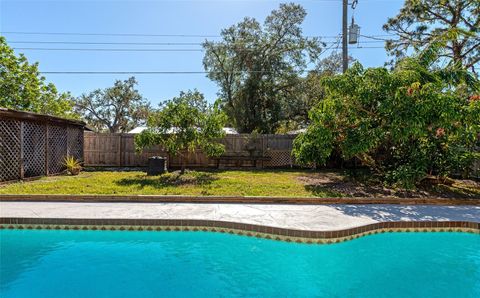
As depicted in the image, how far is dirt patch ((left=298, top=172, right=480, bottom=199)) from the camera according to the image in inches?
308

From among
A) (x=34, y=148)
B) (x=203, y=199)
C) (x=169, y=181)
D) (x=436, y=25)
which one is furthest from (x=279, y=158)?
(x=436, y=25)

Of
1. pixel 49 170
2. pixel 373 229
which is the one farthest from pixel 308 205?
pixel 49 170

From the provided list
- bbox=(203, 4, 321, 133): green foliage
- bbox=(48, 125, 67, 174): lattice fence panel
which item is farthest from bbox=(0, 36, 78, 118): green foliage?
bbox=(203, 4, 321, 133): green foliage

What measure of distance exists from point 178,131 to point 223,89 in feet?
33.7

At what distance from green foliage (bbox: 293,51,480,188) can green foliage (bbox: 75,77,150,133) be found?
27054 millimetres

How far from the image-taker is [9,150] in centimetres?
914

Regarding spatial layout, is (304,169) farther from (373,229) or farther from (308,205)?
(373,229)

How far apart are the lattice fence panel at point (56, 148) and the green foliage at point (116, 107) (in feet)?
67.6

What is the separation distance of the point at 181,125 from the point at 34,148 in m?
5.19

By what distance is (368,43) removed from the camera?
51.4 feet

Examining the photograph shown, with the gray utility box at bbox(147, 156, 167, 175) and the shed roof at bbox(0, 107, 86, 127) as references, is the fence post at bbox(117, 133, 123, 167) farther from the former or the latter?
the gray utility box at bbox(147, 156, 167, 175)

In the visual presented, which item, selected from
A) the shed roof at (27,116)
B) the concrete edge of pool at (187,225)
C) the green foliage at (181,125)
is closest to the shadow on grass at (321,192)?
the concrete edge of pool at (187,225)

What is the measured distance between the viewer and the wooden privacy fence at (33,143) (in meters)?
9.05

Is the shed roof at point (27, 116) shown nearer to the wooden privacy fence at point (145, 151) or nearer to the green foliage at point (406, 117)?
the wooden privacy fence at point (145, 151)
